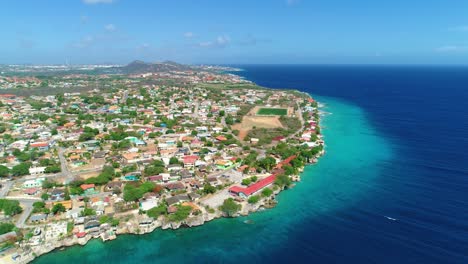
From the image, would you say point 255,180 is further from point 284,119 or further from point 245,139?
point 284,119

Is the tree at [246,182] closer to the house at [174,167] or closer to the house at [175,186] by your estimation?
the house at [175,186]

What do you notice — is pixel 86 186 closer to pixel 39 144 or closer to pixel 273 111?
pixel 39 144

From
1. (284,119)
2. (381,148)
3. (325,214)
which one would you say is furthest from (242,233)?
(284,119)

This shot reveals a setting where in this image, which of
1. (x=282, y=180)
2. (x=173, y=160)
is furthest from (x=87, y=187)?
(x=282, y=180)

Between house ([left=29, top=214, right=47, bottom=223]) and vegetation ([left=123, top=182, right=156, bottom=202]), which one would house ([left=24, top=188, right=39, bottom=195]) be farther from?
vegetation ([left=123, top=182, right=156, bottom=202])

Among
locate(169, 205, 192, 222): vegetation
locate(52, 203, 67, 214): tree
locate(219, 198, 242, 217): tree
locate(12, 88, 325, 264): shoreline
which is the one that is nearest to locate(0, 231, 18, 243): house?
locate(12, 88, 325, 264): shoreline

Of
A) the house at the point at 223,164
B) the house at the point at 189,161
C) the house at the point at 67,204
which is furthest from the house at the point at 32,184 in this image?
the house at the point at 223,164
